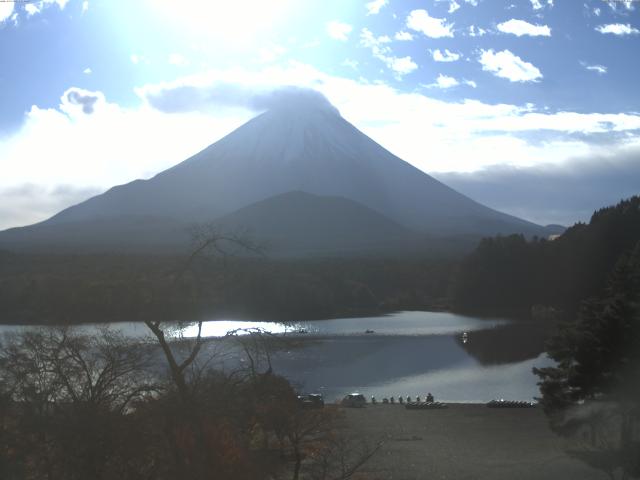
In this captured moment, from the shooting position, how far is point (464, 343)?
23.9m

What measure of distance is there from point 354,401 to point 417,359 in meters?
6.79

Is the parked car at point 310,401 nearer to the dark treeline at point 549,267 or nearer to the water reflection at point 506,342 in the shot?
the water reflection at point 506,342

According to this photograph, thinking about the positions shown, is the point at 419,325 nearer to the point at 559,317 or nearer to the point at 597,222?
the point at 559,317

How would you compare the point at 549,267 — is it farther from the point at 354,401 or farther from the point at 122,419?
the point at 122,419

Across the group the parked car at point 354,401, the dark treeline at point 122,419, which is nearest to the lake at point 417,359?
the parked car at point 354,401

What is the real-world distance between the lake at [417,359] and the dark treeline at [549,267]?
2916 mm

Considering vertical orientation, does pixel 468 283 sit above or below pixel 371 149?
below

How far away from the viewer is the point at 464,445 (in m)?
10.6

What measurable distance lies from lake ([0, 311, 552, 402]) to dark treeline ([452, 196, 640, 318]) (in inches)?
115

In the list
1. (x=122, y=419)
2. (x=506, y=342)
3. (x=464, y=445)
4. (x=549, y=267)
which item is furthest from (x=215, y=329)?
(x=549, y=267)

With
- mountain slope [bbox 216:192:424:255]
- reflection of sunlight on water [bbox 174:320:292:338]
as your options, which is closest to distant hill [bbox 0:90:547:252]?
mountain slope [bbox 216:192:424:255]

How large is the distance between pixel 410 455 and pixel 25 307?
817cm

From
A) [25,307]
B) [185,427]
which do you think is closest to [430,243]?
[25,307]

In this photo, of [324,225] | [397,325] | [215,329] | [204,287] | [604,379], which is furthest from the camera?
[324,225]
